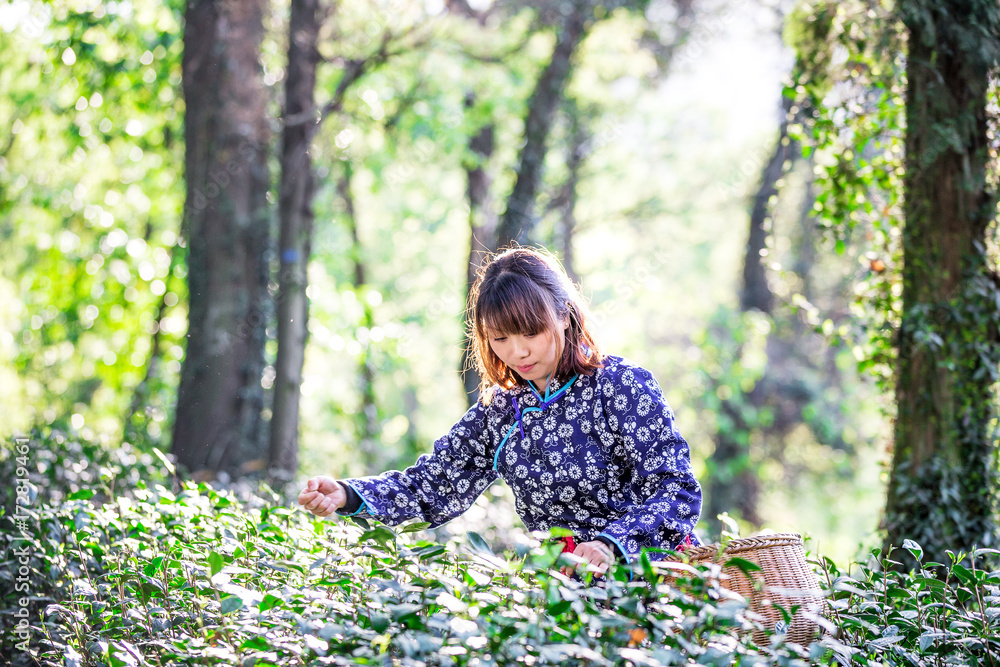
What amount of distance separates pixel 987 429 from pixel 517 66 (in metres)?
8.80

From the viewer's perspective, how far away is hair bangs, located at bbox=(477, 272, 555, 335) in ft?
8.45

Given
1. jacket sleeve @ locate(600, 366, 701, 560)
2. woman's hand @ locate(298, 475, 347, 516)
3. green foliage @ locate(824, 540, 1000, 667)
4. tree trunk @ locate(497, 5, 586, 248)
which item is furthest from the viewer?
tree trunk @ locate(497, 5, 586, 248)

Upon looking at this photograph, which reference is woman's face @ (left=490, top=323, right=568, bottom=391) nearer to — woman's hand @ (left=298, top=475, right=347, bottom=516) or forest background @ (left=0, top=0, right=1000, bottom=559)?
woman's hand @ (left=298, top=475, right=347, bottom=516)

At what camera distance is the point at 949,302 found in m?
4.07

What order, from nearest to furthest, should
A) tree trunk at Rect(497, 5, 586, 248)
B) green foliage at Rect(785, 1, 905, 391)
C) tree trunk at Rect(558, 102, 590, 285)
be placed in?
green foliage at Rect(785, 1, 905, 391)
tree trunk at Rect(497, 5, 586, 248)
tree trunk at Rect(558, 102, 590, 285)

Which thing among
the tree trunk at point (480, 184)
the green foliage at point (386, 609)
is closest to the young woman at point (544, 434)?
the green foliage at point (386, 609)

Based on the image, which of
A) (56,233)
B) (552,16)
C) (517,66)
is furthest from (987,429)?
(56,233)

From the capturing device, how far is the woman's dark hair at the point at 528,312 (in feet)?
8.50

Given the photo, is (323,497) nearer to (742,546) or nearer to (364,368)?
(742,546)

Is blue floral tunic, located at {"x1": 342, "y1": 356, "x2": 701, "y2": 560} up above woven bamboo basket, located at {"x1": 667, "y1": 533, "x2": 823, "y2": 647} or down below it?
above

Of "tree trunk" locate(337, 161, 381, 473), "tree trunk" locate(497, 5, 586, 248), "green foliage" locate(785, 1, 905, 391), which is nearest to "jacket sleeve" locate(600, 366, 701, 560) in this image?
"green foliage" locate(785, 1, 905, 391)

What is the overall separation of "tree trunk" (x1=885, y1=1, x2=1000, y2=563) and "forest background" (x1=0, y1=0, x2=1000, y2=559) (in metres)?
0.14

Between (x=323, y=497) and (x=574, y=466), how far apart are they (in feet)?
2.57

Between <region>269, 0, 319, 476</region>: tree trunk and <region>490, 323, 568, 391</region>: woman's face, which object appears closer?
<region>490, 323, 568, 391</region>: woman's face
